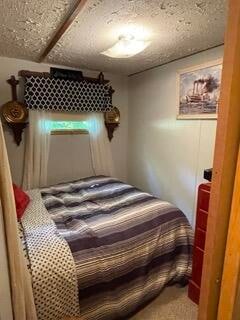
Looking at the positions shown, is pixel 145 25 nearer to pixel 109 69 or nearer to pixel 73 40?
pixel 73 40

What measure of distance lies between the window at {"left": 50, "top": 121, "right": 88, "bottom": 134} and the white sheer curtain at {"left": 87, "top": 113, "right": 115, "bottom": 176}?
9 cm

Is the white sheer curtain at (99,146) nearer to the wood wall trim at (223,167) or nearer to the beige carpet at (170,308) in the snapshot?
the beige carpet at (170,308)

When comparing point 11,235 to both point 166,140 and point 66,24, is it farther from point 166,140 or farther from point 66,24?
point 166,140

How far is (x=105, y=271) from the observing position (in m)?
1.57

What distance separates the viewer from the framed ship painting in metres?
2.21

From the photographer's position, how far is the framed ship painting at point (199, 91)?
221 centimetres

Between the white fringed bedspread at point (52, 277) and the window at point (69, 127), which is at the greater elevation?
the window at point (69, 127)

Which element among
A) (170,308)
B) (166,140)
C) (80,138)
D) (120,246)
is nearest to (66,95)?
(80,138)

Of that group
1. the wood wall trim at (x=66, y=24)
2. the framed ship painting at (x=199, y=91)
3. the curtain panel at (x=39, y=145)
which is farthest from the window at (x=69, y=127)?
the framed ship painting at (x=199, y=91)

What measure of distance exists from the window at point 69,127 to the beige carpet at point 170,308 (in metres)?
2.25

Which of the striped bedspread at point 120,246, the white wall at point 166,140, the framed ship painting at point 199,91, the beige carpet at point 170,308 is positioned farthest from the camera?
the white wall at point 166,140

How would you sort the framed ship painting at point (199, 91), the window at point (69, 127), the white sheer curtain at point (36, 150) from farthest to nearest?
the window at point (69, 127), the white sheer curtain at point (36, 150), the framed ship painting at point (199, 91)

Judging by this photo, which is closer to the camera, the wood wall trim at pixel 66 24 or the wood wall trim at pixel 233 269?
the wood wall trim at pixel 233 269

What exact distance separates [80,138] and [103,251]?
1.97 meters
